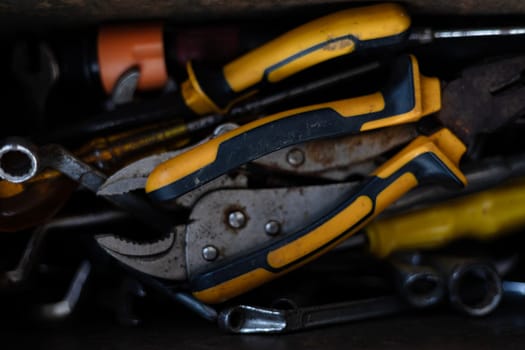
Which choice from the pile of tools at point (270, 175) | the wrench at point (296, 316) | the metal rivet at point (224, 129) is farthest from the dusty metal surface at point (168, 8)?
the wrench at point (296, 316)

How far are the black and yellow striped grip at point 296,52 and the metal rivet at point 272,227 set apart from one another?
0.17 metres

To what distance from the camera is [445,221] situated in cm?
92

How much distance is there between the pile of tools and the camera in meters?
0.77

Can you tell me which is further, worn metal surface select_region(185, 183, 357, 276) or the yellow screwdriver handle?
the yellow screwdriver handle

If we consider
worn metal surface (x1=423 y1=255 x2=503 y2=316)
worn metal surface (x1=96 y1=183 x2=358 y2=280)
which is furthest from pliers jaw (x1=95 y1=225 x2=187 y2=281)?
worn metal surface (x1=423 y1=255 x2=503 y2=316)

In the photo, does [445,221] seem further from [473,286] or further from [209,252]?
[209,252]

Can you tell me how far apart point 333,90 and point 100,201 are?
37cm

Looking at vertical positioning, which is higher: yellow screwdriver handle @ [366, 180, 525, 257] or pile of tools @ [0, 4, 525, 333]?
pile of tools @ [0, 4, 525, 333]

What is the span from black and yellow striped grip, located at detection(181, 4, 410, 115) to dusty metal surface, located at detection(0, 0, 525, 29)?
0.04 metres

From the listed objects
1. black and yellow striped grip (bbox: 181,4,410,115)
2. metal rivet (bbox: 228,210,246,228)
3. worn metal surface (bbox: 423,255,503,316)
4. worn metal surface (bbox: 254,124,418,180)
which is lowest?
worn metal surface (bbox: 423,255,503,316)

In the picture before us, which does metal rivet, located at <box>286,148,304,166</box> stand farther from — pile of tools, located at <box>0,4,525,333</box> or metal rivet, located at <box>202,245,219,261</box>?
metal rivet, located at <box>202,245,219,261</box>

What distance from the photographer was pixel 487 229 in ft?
3.05

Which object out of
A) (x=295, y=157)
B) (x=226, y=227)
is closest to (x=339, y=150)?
(x=295, y=157)

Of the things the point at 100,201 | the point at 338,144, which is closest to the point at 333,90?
the point at 338,144
